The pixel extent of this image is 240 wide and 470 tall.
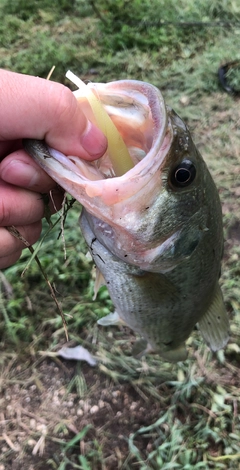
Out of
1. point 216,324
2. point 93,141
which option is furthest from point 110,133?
point 216,324

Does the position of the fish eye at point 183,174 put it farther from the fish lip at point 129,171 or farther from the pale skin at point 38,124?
the pale skin at point 38,124

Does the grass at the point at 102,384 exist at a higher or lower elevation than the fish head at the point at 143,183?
lower

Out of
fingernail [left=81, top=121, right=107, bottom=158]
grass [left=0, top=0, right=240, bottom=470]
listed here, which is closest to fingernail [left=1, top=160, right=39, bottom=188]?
fingernail [left=81, top=121, right=107, bottom=158]

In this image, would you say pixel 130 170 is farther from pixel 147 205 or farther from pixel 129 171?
pixel 147 205

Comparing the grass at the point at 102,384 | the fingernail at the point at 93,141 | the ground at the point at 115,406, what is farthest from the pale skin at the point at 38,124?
the ground at the point at 115,406

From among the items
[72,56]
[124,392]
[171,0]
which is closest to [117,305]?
[124,392]

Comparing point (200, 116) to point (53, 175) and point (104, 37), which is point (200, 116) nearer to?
point (104, 37)
